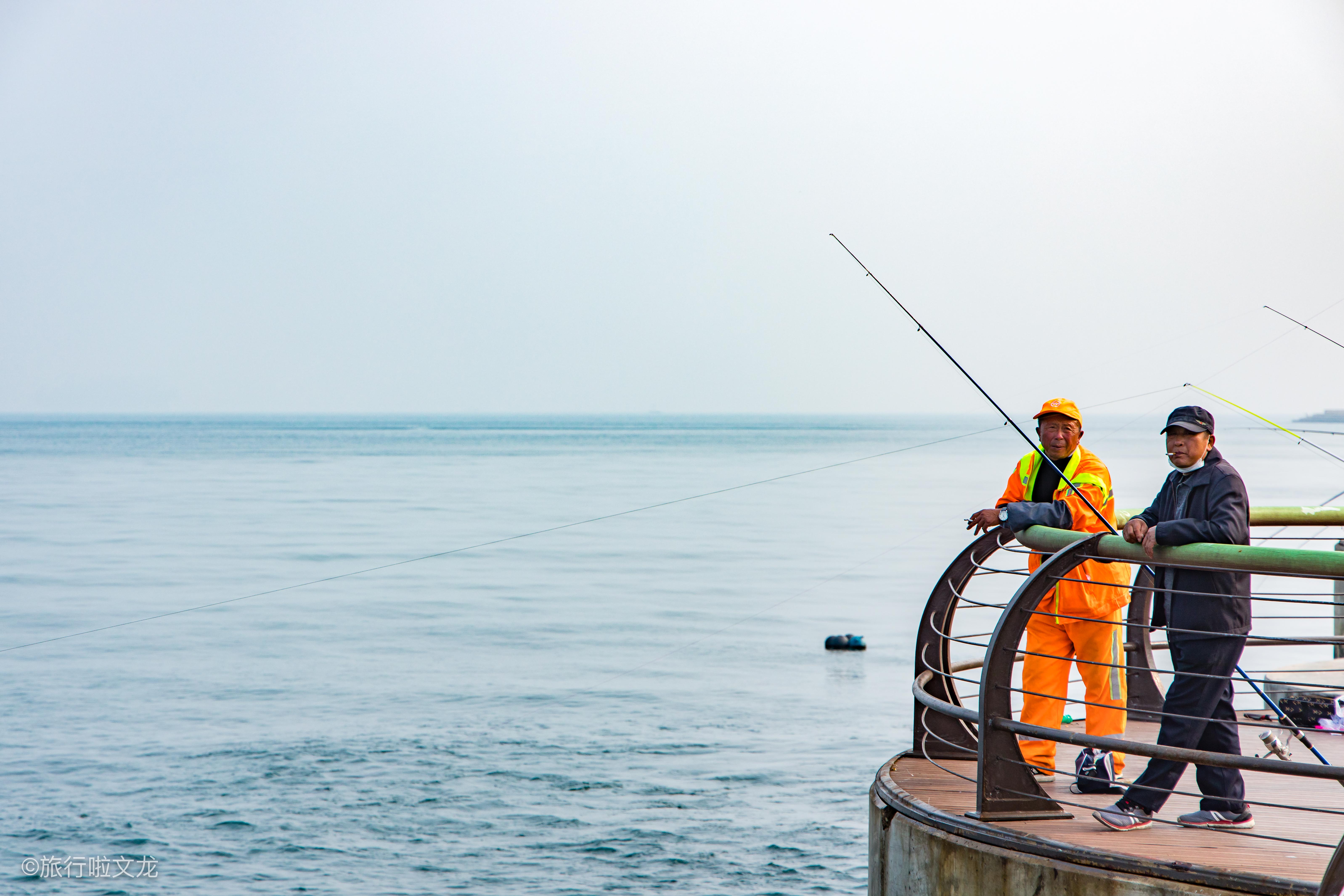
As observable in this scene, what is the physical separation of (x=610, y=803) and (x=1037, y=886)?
7799mm

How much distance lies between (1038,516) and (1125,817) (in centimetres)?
105

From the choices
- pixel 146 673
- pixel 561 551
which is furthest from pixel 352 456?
pixel 146 673

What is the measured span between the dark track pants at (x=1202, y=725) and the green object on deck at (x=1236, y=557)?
407mm

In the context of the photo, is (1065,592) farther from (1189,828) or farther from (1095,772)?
(1189,828)

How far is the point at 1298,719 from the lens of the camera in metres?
6.01

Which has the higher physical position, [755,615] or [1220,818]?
[1220,818]

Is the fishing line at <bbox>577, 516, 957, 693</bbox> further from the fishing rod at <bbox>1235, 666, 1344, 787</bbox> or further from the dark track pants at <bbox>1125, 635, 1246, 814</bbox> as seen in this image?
the dark track pants at <bbox>1125, 635, 1246, 814</bbox>

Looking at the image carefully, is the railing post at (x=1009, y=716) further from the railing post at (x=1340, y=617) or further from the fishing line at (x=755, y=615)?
the railing post at (x=1340, y=617)

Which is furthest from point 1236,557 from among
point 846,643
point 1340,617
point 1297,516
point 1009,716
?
point 846,643

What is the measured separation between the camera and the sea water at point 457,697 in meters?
9.66

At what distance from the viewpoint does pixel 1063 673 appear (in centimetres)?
451

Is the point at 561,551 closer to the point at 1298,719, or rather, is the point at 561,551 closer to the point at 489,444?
the point at 1298,719

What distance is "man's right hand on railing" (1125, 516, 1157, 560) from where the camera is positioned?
355 cm

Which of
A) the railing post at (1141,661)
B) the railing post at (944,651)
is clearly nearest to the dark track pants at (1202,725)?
the railing post at (944,651)
